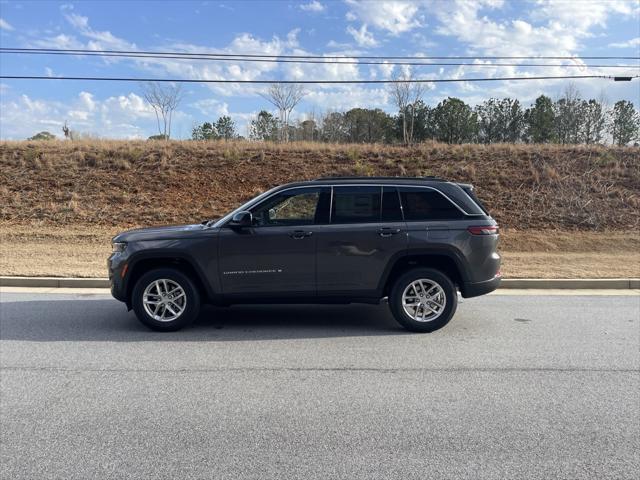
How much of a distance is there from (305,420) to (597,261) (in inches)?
444

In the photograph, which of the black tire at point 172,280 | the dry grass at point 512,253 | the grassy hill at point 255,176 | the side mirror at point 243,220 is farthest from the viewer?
the grassy hill at point 255,176

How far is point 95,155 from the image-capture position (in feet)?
74.9

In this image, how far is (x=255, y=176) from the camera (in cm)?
2134

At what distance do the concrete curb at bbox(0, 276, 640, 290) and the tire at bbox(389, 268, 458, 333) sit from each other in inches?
157

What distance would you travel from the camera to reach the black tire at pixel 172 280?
6422 millimetres

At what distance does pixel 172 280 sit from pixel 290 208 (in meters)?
1.75

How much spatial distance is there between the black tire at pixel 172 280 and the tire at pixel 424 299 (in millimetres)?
2520

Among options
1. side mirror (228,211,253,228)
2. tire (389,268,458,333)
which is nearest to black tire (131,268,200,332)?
side mirror (228,211,253,228)

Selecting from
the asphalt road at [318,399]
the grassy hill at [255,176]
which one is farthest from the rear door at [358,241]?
the grassy hill at [255,176]

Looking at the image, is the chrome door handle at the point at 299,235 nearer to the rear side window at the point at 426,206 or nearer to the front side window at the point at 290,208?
the front side window at the point at 290,208

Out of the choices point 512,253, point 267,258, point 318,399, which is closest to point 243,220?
point 267,258

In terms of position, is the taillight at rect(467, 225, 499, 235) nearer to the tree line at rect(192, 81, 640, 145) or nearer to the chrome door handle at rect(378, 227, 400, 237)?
the chrome door handle at rect(378, 227, 400, 237)

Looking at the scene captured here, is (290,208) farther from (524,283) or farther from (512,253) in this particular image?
(512,253)

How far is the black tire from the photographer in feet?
21.1
